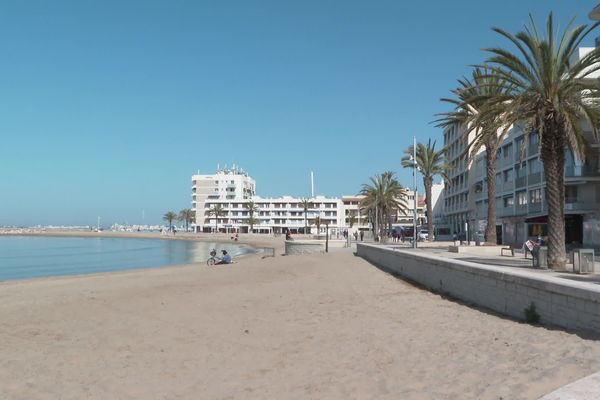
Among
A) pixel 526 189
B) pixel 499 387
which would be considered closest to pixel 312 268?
pixel 499 387

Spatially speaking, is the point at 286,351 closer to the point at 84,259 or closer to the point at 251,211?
the point at 84,259

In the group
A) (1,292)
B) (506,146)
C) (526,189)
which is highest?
(506,146)

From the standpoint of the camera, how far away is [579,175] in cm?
4347

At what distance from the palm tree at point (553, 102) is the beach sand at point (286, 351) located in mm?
6668

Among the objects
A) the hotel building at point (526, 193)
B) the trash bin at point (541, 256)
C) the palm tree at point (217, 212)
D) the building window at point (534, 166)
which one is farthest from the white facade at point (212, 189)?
the trash bin at point (541, 256)

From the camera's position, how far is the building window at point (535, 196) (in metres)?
49.0

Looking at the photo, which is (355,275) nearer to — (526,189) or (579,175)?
(579,175)

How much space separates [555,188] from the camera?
18359mm

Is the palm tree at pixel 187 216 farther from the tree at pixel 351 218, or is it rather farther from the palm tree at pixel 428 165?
the palm tree at pixel 428 165

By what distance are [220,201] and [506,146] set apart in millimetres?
105704

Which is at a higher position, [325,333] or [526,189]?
[526,189]

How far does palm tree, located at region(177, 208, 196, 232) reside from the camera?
165 meters

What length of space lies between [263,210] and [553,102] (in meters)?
135

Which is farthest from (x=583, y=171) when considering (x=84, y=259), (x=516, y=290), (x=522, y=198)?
(x=84, y=259)
